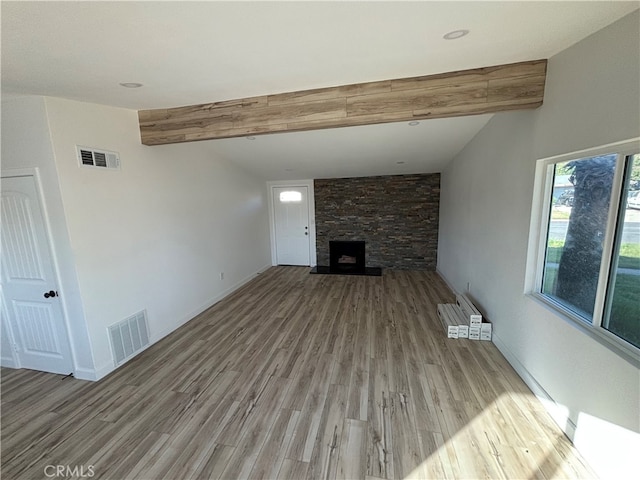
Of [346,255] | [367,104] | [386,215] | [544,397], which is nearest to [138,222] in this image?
[367,104]

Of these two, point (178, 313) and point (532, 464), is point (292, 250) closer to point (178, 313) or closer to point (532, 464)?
point (178, 313)

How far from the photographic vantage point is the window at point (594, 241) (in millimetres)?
1493

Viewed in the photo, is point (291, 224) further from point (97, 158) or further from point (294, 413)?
point (294, 413)

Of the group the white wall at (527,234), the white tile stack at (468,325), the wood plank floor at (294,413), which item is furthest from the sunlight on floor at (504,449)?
the white tile stack at (468,325)

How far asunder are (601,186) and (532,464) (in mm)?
1820

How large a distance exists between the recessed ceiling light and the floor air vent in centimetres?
375

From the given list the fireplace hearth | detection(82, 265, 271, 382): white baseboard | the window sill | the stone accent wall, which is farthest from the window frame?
detection(82, 265, 271, 382): white baseboard

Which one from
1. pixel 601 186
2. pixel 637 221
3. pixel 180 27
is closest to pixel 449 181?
pixel 601 186

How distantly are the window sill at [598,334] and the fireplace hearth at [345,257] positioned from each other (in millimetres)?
4125

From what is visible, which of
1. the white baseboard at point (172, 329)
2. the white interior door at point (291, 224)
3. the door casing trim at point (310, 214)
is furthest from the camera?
the white interior door at point (291, 224)

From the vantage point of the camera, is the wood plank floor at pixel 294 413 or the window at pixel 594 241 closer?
the window at pixel 594 241

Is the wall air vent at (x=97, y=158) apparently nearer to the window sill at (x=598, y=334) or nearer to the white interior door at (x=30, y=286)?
the white interior door at (x=30, y=286)

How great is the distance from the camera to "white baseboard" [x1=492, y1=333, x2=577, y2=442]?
5.90 ft

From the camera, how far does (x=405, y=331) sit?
3322 mm
